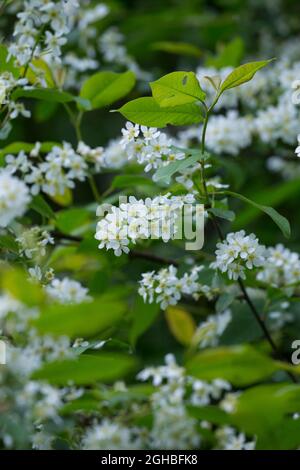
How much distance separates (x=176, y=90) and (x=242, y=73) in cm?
13

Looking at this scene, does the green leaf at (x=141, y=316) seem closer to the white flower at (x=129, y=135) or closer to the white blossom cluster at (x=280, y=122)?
the white flower at (x=129, y=135)

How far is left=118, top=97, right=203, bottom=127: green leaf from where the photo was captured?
60.4 inches

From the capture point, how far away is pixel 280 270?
195 centimetres

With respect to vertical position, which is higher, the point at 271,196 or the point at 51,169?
the point at 51,169

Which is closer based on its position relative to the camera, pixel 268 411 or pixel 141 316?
pixel 268 411

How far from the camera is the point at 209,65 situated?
276 centimetres

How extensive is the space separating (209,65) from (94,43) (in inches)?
19.6

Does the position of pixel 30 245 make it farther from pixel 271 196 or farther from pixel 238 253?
pixel 271 196

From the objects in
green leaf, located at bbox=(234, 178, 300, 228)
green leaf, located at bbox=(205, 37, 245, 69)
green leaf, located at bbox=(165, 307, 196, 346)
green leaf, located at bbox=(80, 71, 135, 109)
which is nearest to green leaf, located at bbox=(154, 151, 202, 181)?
green leaf, located at bbox=(80, 71, 135, 109)

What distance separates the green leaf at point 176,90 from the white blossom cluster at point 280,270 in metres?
0.57

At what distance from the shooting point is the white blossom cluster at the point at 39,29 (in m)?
1.75

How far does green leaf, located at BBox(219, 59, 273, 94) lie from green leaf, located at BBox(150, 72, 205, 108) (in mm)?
56

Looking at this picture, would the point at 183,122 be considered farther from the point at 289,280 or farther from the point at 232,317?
the point at 232,317

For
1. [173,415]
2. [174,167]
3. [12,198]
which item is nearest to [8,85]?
[174,167]
